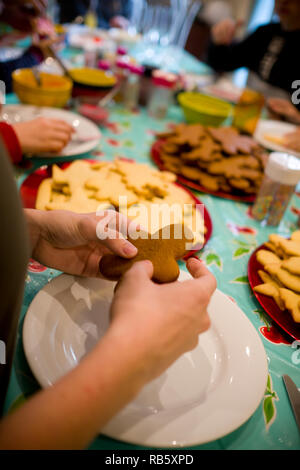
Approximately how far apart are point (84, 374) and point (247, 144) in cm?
124

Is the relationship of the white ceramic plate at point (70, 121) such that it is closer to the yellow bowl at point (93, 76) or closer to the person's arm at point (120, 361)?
the yellow bowl at point (93, 76)

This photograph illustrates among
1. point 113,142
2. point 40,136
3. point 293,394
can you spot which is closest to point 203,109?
point 113,142

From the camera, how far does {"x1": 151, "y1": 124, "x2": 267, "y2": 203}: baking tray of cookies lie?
4.01 feet

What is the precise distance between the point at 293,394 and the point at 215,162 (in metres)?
0.88

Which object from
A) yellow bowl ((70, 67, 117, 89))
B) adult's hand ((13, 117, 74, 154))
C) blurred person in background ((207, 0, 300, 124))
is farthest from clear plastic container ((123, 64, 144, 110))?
blurred person in background ((207, 0, 300, 124))

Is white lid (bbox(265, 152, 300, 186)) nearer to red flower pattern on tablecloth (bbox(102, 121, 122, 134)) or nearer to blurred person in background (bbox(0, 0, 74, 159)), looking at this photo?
blurred person in background (bbox(0, 0, 74, 159))

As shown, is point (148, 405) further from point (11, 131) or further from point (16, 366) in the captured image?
point (11, 131)

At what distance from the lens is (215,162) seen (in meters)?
1.26

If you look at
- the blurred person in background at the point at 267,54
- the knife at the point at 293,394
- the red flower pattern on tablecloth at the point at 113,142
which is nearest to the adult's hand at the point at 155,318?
the knife at the point at 293,394

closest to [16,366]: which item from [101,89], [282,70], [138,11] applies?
[101,89]

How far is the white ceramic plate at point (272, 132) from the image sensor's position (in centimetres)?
169

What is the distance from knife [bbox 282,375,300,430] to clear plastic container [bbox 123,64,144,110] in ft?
5.52

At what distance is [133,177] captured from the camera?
1069 millimetres

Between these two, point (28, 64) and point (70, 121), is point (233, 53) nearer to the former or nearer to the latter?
point (28, 64)
